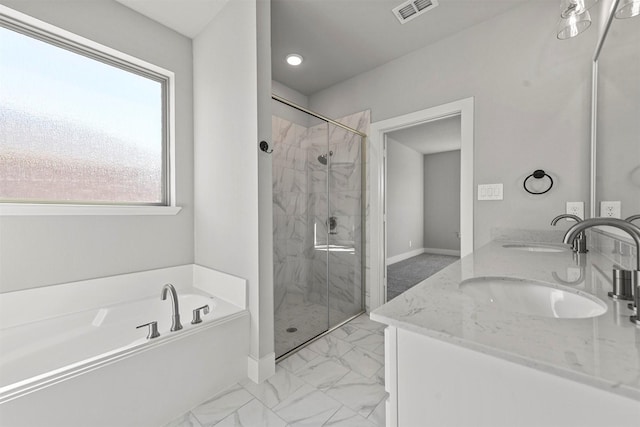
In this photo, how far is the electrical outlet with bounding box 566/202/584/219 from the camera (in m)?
1.68

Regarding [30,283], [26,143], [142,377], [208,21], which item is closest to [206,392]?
[142,377]

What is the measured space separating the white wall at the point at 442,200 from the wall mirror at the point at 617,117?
4.73 metres

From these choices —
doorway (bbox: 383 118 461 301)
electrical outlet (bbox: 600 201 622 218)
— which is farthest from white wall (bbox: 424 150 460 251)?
electrical outlet (bbox: 600 201 622 218)

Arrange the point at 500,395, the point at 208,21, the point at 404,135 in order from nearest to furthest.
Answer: the point at 500,395, the point at 208,21, the point at 404,135

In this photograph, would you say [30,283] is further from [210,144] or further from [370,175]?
[370,175]

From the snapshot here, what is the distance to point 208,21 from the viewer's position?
2088 millimetres

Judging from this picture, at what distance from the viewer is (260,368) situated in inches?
67.2

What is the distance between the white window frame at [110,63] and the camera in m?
1.56

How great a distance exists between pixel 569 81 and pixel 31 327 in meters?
3.60

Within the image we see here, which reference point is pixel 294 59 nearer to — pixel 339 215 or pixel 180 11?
pixel 180 11

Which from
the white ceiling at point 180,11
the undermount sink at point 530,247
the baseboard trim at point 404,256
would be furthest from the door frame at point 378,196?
the baseboard trim at point 404,256

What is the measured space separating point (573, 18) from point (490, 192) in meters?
1.06

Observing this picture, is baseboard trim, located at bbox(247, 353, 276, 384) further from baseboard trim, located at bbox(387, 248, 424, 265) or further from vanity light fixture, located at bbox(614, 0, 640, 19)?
baseboard trim, located at bbox(387, 248, 424, 265)

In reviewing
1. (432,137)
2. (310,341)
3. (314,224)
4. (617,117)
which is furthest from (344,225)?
(432,137)
